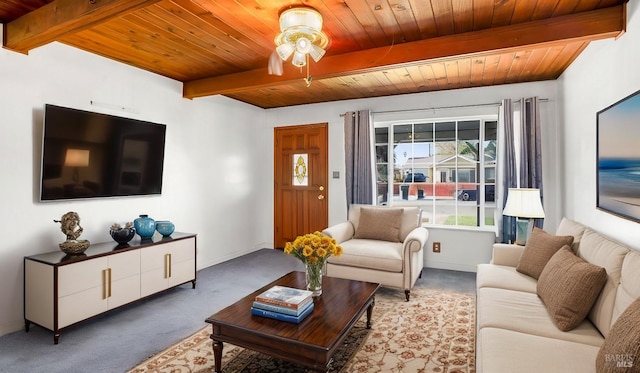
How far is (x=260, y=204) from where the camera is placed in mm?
5680

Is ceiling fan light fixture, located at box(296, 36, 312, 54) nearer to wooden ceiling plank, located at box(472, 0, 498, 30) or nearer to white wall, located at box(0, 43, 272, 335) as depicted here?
wooden ceiling plank, located at box(472, 0, 498, 30)

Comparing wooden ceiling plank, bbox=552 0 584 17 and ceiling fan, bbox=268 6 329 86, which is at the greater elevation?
wooden ceiling plank, bbox=552 0 584 17

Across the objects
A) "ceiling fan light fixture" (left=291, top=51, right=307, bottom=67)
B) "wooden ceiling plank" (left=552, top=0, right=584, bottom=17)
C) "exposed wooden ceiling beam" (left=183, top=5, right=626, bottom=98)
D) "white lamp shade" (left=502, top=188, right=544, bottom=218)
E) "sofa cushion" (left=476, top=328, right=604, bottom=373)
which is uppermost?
"wooden ceiling plank" (left=552, top=0, right=584, bottom=17)

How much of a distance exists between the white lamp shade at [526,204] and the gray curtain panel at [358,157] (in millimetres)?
1831

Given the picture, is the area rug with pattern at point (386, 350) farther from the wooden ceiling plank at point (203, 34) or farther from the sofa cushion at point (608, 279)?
the wooden ceiling plank at point (203, 34)

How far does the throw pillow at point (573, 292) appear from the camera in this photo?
5.81ft

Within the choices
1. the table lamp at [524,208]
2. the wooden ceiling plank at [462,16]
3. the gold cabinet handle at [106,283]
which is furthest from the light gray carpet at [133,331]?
the wooden ceiling plank at [462,16]

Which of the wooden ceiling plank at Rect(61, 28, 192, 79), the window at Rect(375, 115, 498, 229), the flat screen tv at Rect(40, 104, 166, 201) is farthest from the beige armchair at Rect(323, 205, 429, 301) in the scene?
the wooden ceiling plank at Rect(61, 28, 192, 79)

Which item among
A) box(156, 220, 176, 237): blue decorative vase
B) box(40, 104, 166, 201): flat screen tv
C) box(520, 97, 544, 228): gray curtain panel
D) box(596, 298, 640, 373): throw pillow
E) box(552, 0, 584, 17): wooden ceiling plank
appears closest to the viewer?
box(596, 298, 640, 373): throw pillow

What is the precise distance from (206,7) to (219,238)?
3221 millimetres

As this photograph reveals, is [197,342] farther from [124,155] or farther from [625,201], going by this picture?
[625,201]

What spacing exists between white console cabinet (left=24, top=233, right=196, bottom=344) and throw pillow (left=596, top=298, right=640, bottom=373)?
3.25m

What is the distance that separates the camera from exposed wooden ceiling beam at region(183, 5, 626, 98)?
235 cm

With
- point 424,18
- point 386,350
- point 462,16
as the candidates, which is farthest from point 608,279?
point 424,18
